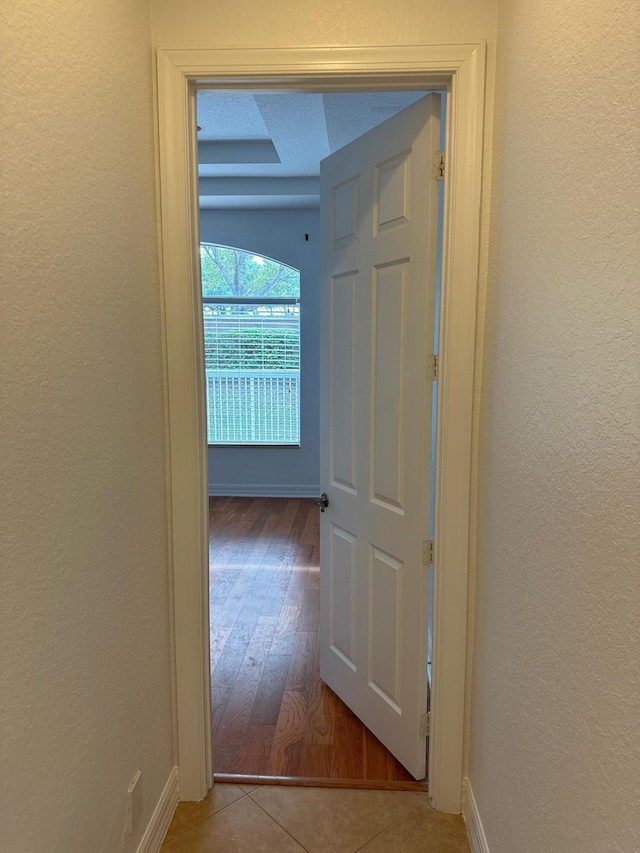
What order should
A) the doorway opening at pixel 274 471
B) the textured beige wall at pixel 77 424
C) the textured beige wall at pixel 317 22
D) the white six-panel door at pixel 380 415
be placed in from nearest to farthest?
the textured beige wall at pixel 77 424
the textured beige wall at pixel 317 22
the white six-panel door at pixel 380 415
the doorway opening at pixel 274 471

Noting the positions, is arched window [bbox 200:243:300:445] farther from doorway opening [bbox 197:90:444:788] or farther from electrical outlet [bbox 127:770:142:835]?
electrical outlet [bbox 127:770:142:835]

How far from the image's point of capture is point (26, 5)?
102 cm

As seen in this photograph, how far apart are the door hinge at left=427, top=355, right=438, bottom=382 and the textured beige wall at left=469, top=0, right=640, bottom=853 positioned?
0.72ft

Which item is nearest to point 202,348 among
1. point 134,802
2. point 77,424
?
point 77,424

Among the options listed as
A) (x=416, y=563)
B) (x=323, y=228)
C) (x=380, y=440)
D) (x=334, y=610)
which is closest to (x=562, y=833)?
(x=416, y=563)

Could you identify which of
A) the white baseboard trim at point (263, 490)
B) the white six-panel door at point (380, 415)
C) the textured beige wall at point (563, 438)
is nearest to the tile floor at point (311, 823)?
the white six-panel door at point (380, 415)

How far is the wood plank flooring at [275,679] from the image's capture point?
2.11 m

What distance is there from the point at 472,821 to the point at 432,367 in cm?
135

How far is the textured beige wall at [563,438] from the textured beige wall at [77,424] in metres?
0.94

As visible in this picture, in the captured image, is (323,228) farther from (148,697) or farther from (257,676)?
(257,676)

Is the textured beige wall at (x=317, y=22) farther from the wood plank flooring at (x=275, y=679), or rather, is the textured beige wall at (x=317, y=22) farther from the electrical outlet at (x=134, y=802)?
the wood plank flooring at (x=275, y=679)

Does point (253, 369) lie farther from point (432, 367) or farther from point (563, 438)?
point (563, 438)

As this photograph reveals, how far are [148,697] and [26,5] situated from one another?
163 cm

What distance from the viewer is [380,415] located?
2035mm
